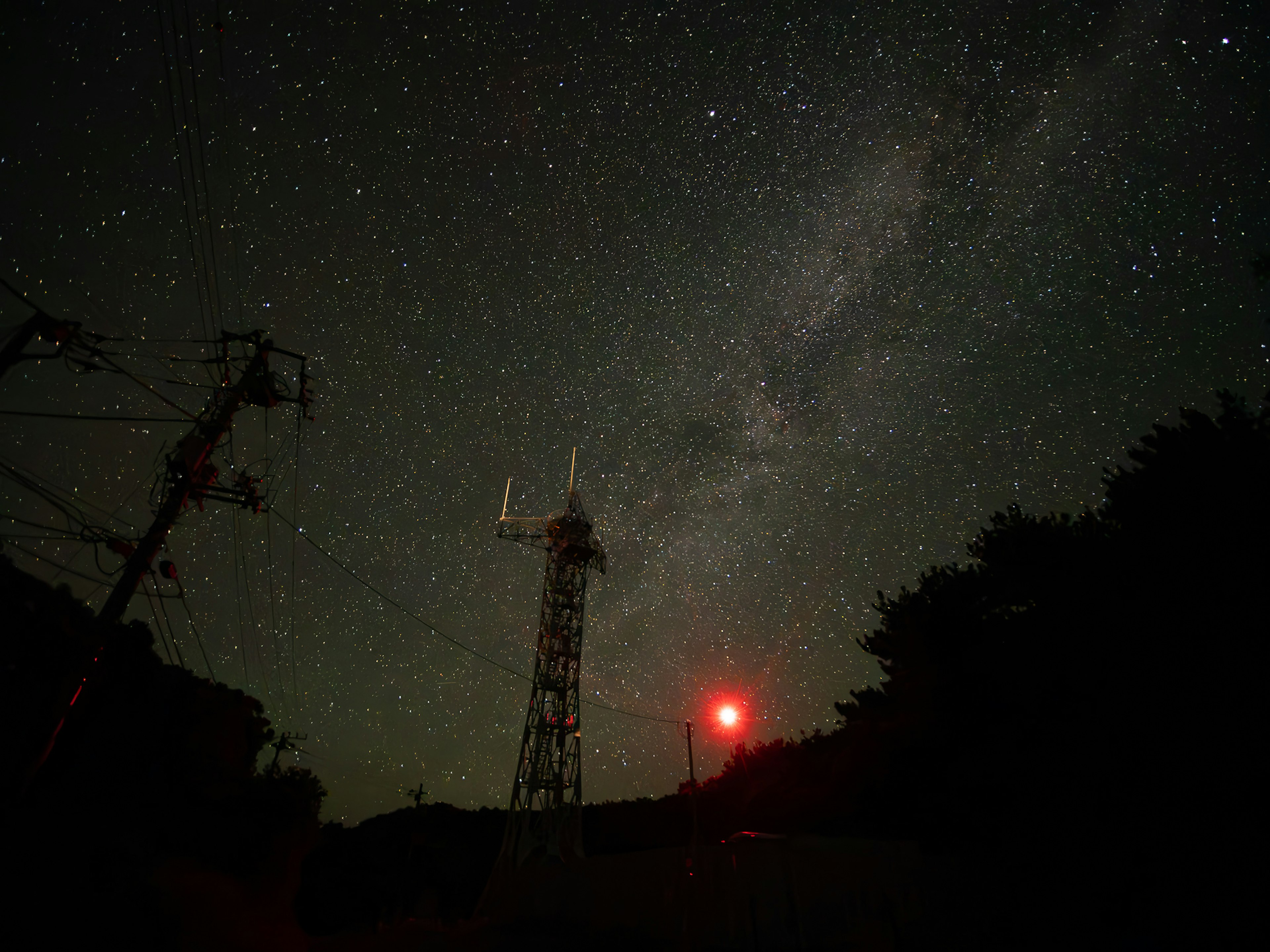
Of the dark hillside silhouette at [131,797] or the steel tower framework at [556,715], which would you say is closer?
the dark hillside silhouette at [131,797]

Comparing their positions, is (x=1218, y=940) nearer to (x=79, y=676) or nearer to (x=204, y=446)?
(x=79, y=676)

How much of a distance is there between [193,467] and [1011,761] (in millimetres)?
21349

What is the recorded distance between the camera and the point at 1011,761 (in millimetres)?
16406

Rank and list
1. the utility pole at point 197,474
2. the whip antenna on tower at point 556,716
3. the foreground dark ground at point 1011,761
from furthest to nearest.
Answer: the whip antenna on tower at point 556,716 → the foreground dark ground at point 1011,761 → the utility pole at point 197,474

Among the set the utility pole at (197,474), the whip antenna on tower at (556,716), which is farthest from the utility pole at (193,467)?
the whip antenna on tower at (556,716)

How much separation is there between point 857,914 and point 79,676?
15474 mm

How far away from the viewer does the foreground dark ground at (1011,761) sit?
465 inches

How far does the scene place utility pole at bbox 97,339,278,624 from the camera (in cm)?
925

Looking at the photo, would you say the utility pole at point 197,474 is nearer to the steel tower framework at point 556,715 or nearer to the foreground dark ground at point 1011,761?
the foreground dark ground at point 1011,761

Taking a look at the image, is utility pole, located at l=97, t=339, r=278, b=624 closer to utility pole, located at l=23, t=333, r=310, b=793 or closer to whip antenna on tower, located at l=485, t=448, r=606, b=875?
utility pole, located at l=23, t=333, r=310, b=793

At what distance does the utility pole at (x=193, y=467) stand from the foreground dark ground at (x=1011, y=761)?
88 centimetres

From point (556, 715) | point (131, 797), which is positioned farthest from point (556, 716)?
point (131, 797)

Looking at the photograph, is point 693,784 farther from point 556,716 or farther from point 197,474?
point 197,474

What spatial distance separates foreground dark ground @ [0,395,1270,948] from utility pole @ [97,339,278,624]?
0.88m
